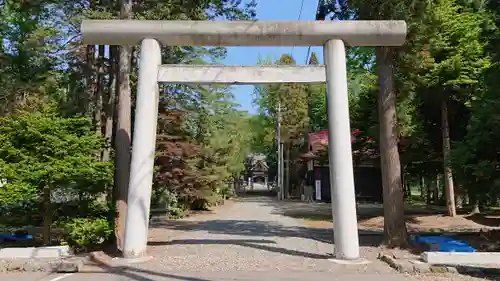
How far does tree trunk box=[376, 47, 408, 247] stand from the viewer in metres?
12.3

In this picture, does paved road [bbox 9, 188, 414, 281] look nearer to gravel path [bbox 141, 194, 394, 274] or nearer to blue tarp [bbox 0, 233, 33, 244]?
gravel path [bbox 141, 194, 394, 274]

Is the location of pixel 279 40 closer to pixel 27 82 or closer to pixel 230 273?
pixel 230 273

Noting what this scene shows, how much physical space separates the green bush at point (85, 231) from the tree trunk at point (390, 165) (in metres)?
7.41

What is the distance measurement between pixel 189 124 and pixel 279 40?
48.5 feet

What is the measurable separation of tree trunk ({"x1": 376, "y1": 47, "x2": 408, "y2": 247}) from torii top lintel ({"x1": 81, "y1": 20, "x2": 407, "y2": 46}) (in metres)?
1.97

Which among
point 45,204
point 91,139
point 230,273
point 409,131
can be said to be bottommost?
point 230,273

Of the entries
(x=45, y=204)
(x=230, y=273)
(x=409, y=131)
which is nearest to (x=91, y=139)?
(x=45, y=204)

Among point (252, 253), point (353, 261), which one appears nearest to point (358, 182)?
point (252, 253)

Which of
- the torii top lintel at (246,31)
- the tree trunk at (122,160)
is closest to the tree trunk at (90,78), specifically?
the tree trunk at (122,160)

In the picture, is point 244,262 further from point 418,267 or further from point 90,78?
point 90,78

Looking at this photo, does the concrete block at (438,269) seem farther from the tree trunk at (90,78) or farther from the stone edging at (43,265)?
the tree trunk at (90,78)

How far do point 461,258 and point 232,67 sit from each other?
21.5 feet

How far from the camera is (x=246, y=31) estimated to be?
35.6 feet

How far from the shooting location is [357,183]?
129ft
